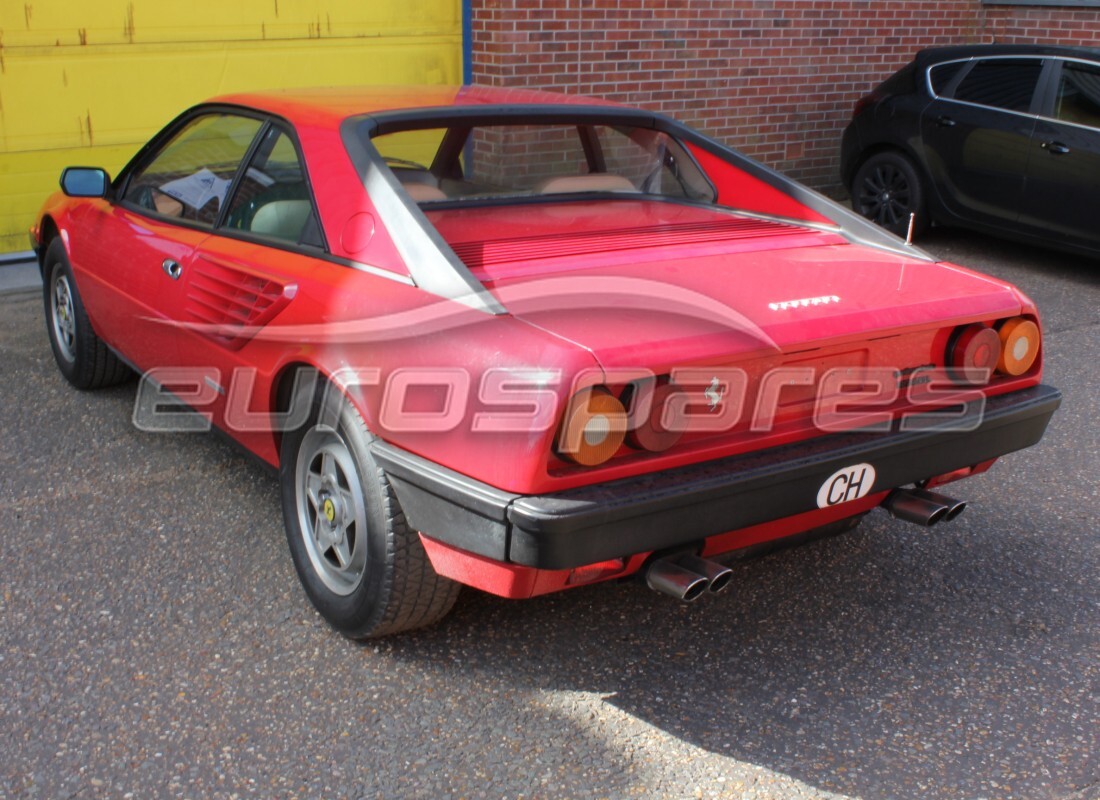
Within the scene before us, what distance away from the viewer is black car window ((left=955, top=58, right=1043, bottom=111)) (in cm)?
793

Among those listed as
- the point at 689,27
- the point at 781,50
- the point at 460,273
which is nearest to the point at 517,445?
the point at 460,273

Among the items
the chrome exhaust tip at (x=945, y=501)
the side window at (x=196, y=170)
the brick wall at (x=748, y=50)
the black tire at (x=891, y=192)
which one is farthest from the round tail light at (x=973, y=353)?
the brick wall at (x=748, y=50)

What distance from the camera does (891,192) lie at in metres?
8.80

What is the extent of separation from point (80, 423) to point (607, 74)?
5.29m

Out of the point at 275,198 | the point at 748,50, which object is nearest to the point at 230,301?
the point at 275,198

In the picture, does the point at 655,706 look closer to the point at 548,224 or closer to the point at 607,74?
the point at 548,224

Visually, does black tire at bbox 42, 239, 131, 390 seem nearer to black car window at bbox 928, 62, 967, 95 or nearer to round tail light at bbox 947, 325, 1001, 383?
round tail light at bbox 947, 325, 1001, 383

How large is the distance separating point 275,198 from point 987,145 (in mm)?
6003

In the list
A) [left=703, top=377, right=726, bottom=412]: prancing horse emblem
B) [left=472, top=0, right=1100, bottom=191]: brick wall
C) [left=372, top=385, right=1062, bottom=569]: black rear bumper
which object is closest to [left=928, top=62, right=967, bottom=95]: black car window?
[left=472, top=0, right=1100, bottom=191]: brick wall

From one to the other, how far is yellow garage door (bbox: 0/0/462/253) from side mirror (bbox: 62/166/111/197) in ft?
9.85

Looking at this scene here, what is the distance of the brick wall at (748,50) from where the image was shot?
8.45m

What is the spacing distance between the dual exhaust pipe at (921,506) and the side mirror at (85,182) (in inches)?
121

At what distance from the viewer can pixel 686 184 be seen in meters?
4.19

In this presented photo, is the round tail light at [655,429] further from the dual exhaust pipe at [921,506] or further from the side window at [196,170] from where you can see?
the side window at [196,170]
